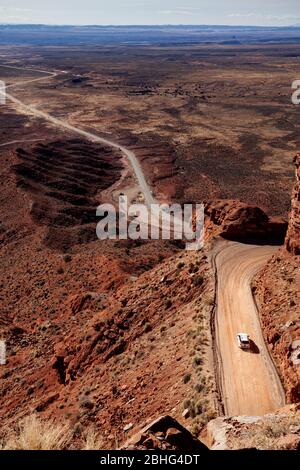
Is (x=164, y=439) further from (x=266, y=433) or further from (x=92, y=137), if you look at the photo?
(x=92, y=137)

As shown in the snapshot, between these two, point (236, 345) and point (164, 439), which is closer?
point (164, 439)

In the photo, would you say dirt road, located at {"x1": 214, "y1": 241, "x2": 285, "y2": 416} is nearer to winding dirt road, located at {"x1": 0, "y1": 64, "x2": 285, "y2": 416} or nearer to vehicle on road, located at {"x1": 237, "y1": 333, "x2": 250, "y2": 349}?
winding dirt road, located at {"x1": 0, "y1": 64, "x2": 285, "y2": 416}

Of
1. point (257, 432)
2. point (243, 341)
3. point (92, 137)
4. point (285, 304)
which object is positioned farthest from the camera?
point (92, 137)

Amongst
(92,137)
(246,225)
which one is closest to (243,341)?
(246,225)

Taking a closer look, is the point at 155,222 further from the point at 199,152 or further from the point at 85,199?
the point at 199,152

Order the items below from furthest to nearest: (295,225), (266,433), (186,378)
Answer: (295,225) < (186,378) < (266,433)

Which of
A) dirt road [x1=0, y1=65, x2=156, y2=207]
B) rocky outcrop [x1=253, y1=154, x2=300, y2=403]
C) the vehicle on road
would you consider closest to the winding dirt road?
the vehicle on road
